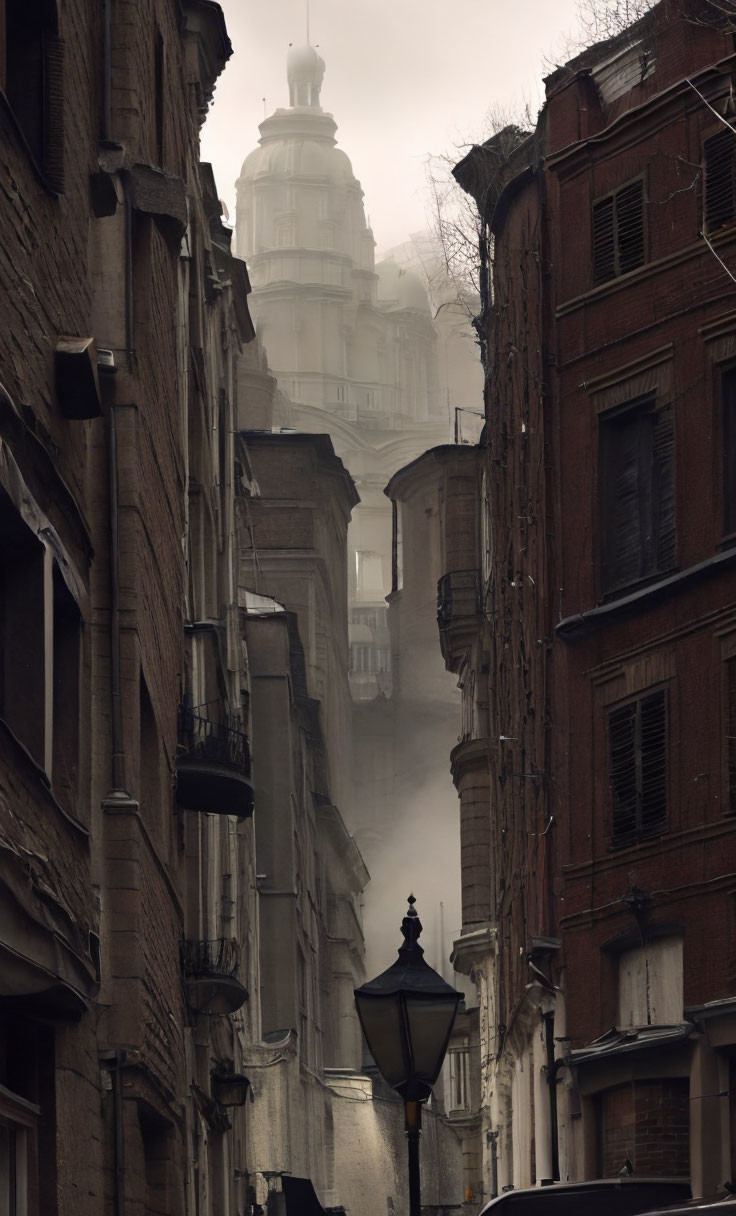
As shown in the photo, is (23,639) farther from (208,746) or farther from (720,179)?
(720,179)

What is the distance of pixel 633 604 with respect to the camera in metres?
25.4

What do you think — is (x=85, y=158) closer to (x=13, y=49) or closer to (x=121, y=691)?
(x=13, y=49)

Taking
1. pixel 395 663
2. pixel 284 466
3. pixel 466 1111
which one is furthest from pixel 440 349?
pixel 466 1111

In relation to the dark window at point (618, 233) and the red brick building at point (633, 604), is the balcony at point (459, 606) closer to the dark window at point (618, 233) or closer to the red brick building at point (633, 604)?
the red brick building at point (633, 604)

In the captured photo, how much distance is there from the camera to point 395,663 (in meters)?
89.2

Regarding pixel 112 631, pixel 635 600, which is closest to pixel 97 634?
pixel 112 631

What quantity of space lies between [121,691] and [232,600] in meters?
18.8

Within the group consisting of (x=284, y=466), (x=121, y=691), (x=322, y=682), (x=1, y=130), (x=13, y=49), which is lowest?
(x=121, y=691)

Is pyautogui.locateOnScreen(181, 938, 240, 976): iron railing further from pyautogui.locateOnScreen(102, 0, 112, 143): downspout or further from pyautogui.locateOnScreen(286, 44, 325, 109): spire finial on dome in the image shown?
pyautogui.locateOnScreen(286, 44, 325, 109): spire finial on dome

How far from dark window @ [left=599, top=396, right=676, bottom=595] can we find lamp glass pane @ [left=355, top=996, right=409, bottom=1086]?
12323 millimetres

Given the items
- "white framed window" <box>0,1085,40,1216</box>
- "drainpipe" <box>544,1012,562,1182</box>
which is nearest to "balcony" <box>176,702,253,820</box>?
"drainpipe" <box>544,1012,562,1182</box>

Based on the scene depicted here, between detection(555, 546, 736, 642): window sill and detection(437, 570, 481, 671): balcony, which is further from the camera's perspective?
detection(437, 570, 481, 671): balcony

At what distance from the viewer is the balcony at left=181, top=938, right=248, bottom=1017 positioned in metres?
23.0

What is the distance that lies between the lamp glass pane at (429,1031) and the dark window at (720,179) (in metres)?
13.3
